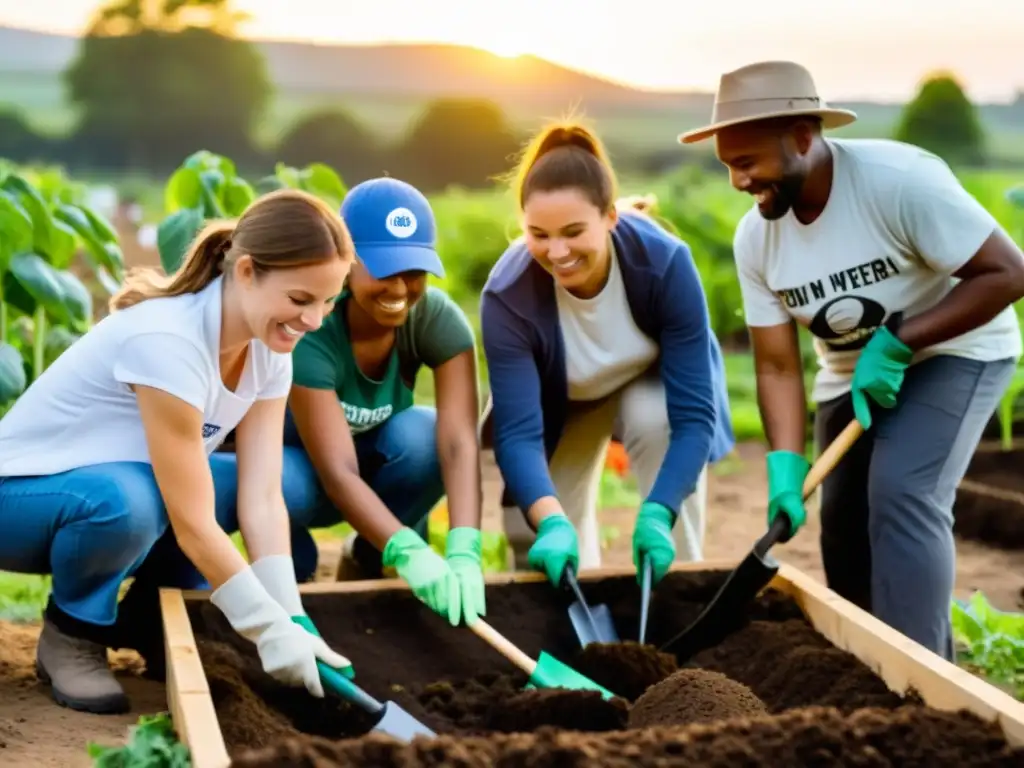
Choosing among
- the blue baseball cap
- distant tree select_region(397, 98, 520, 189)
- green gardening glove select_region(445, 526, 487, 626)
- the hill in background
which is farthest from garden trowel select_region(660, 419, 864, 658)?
distant tree select_region(397, 98, 520, 189)

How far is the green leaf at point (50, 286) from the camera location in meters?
3.12

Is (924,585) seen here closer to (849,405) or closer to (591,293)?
(849,405)

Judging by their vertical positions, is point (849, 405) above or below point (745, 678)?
above

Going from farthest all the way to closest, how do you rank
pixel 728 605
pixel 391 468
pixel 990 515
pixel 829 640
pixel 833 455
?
pixel 990 515 < pixel 391 468 < pixel 833 455 < pixel 728 605 < pixel 829 640

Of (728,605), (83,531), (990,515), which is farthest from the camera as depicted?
(990,515)

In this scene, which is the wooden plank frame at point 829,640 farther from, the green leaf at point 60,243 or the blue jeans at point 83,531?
the green leaf at point 60,243

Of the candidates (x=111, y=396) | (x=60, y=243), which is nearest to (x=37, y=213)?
(x=60, y=243)

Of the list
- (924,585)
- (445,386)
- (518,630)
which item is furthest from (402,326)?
(924,585)

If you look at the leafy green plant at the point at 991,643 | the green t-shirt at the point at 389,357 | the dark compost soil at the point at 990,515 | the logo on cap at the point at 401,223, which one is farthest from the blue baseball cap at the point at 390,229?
the dark compost soil at the point at 990,515

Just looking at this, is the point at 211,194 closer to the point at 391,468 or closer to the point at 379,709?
the point at 391,468

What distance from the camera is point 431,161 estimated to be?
695 cm

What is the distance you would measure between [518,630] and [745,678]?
52 cm

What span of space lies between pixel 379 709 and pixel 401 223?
3.46 ft

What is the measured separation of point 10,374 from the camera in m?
3.01
